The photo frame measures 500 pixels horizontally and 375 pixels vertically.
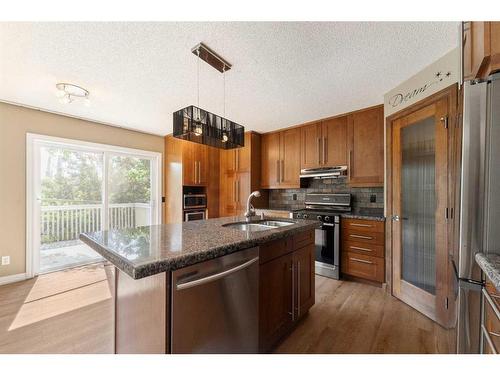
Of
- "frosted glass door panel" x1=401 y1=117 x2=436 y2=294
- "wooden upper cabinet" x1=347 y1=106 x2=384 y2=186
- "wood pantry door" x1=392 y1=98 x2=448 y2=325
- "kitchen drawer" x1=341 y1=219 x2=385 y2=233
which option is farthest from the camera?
"wooden upper cabinet" x1=347 y1=106 x2=384 y2=186

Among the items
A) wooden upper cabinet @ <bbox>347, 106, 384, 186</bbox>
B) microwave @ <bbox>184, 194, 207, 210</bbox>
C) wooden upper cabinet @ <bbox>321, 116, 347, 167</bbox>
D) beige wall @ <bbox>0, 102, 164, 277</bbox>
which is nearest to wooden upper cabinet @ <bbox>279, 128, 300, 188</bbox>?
wooden upper cabinet @ <bbox>321, 116, 347, 167</bbox>

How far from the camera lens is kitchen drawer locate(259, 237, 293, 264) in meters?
1.47

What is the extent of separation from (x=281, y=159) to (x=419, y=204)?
2298 mm

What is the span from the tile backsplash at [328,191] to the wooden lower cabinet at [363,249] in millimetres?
626

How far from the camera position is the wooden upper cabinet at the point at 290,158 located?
12.7ft

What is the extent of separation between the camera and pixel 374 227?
2756 mm

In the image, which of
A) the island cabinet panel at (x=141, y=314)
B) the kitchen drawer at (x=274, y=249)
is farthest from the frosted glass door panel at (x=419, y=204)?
the island cabinet panel at (x=141, y=314)

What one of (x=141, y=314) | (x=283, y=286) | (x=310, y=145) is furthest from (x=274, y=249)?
(x=310, y=145)

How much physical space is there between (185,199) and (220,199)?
2.64 feet

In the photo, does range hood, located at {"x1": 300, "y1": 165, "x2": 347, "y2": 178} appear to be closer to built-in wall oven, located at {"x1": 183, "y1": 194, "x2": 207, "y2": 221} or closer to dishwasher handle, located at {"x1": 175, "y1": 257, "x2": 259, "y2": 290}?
built-in wall oven, located at {"x1": 183, "y1": 194, "x2": 207, "y2": 221}

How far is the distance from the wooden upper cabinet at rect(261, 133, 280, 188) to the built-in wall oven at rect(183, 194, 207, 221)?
124 centimetres

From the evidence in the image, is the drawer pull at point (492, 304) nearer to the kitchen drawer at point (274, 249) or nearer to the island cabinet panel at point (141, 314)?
the kitchen drawer at point (274, 249)

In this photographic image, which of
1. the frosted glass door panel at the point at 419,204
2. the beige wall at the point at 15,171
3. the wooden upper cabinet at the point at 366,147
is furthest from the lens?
the wooden upper cabinet at the point at 366,147
